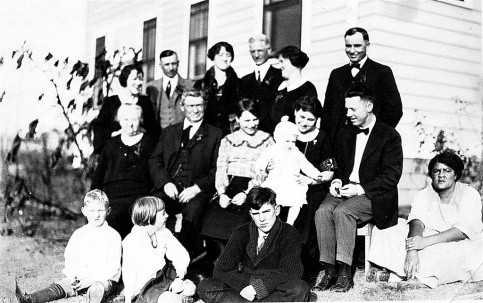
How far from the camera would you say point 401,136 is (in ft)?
15.1

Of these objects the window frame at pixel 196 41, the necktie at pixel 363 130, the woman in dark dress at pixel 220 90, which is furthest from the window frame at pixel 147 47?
the necktie at pixel 363 130

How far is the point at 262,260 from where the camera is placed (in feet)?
12.6

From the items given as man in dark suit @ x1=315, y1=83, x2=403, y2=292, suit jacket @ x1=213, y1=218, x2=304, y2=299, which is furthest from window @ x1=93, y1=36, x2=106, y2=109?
man in dark suit @ x1=315, y1=83, x2=403, y2=292

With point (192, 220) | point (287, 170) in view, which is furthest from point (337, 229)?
point (192, 220)

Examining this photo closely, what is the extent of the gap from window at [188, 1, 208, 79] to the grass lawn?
52.6 inches

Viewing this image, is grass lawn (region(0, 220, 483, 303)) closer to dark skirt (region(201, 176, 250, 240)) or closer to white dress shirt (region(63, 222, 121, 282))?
white dress shirt (region(63, 222, 121, 282))

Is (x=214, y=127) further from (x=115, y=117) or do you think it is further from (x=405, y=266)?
(x=405, y=266)

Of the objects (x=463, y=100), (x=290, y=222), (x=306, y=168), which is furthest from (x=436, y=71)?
(x=290, y=222)

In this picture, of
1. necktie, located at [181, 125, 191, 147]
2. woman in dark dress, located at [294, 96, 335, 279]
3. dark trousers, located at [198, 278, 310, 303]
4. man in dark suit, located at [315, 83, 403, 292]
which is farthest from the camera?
necktie, located at [181, 125, 191, 147]

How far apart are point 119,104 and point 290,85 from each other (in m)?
1.20

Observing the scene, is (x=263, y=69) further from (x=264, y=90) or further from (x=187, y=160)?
(x=187, y=160)

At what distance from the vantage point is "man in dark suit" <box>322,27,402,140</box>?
441 cm

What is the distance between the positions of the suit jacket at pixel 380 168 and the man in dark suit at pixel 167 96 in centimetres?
122

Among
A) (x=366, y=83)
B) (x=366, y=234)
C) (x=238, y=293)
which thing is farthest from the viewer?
(x=366, y=83)
